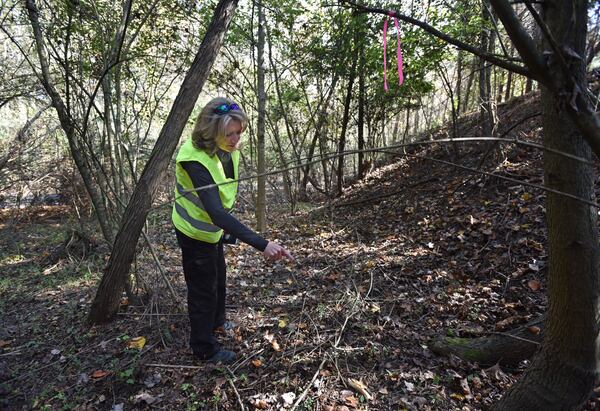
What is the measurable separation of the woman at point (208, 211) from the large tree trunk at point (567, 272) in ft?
4.20

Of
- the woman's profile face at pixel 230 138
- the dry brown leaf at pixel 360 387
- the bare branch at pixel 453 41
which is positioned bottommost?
the dry brown leaf at pixel 360 387

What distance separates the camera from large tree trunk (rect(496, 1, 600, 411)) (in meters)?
1.32

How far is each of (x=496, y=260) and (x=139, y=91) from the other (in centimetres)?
742

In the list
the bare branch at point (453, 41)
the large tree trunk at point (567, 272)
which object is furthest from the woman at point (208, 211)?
the large tree trunk at point (567, 272)

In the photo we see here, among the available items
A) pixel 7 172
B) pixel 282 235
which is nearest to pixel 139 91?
pixel 7 172

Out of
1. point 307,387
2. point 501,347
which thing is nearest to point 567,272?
point 501,347

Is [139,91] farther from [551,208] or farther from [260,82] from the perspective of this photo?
[551,208]

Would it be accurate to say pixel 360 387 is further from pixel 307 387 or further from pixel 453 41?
pixel 453 41

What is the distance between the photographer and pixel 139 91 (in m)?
7.41

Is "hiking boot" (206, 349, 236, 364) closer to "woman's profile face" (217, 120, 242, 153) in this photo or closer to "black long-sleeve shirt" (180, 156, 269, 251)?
"black long-sleeve shirt" (180, 156, 269, 251)

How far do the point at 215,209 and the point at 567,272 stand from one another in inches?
70.0

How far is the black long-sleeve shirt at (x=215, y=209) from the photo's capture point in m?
2.02

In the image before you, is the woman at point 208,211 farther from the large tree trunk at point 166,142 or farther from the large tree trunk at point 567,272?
the large tree trunk at point 567,272

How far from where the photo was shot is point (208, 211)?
2.05 metres
